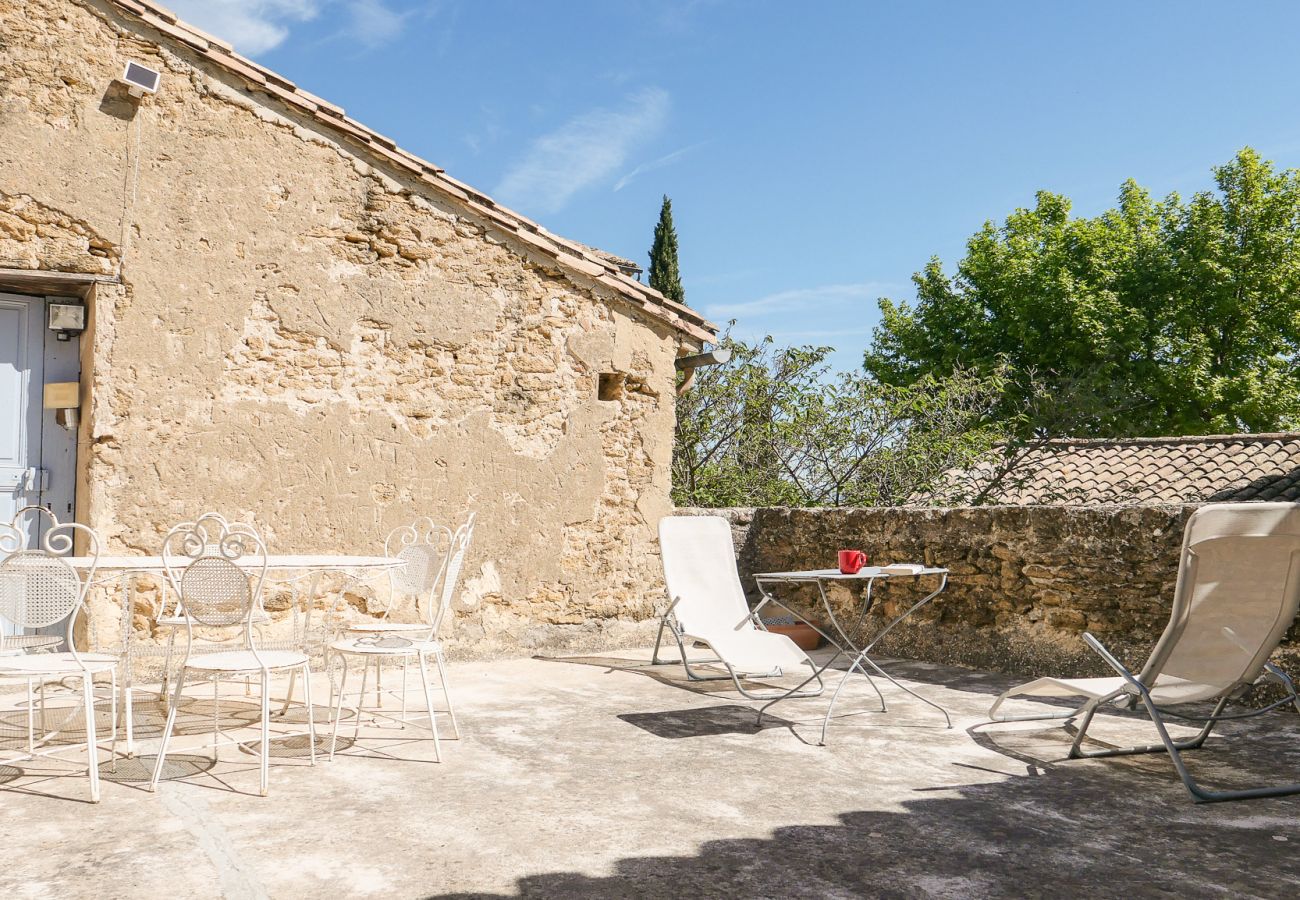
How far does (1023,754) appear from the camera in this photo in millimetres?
4203

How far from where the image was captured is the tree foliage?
1094 centimetres

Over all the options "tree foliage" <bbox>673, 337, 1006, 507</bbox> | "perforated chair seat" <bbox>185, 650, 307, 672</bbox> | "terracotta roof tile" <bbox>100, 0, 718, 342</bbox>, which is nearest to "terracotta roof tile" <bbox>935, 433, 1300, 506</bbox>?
"tree foliage" <bbox>673, 337, 1006, 507</bbox>

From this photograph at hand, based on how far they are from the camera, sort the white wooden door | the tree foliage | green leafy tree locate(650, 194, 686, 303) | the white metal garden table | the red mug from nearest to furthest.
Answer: the white metal garden table < the red mug < the white wooden door < the tree foliage < green leafy tree locate(650, 194, 686, 303)

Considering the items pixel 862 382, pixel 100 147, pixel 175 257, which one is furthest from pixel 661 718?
pixel 862 382

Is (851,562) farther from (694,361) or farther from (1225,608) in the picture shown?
(694,361)

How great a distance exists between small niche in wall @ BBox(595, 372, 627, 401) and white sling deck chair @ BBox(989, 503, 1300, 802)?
4214mm

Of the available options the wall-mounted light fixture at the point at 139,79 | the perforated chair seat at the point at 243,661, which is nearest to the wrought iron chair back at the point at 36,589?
the perforated chair seat at the point at 243,661

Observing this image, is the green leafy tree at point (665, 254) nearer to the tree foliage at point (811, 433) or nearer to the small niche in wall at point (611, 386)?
the tree foliage at point (811, 433)

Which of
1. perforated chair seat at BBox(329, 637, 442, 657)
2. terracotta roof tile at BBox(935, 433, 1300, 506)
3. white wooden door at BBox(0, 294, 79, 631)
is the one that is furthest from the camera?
terracotta roof tile at BBox(935, 433, 1300, 506)

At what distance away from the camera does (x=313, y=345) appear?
629 cm

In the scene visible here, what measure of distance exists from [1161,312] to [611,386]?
2011 cm

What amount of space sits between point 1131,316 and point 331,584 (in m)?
21.7

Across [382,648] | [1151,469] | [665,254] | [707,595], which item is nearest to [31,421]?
[382,648]

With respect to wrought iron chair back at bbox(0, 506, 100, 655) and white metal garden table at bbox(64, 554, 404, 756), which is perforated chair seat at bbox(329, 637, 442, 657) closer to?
white metal garden table at bbox(64, 554, 404, 756)
